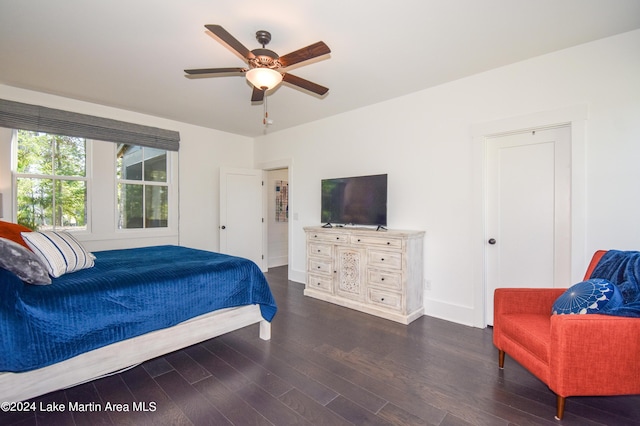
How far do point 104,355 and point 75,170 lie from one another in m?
3.09

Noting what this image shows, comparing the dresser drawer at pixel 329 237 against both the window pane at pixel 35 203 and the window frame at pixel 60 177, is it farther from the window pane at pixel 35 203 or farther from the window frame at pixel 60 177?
the window pane at pixel 35 203

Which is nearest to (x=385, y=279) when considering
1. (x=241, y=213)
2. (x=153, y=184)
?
(x=241, y=213)

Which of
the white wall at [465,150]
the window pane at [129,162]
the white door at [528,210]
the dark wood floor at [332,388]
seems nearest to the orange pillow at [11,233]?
the dark wood floor at [332,388]

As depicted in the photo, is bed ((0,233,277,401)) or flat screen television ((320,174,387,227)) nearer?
bed ((0,233,277,401))

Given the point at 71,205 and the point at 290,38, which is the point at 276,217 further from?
the point at 290,38

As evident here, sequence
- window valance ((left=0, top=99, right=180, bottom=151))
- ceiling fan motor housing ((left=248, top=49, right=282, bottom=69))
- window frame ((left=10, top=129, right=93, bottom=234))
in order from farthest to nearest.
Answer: window frame ((left=10, top=129, right=93, bottom=234))
window valance ((left=0, top=99, right=180, bottom=151))
ceiling fan motor housing ((left=248, top=49, right=282, bottom=69))

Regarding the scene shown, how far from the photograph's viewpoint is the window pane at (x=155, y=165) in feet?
14.9

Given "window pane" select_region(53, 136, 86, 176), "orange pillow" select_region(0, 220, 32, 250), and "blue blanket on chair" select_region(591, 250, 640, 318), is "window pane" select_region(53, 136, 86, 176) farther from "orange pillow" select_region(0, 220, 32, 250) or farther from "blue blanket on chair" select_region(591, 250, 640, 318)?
"blue blanket on chair" select_region(591, 250, 640, 318)

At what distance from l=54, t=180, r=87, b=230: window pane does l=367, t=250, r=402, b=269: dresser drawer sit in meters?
3.78

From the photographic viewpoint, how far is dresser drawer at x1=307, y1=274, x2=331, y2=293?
156 inches

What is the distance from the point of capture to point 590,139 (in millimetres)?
2486

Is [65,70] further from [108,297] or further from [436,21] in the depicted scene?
[436,21]

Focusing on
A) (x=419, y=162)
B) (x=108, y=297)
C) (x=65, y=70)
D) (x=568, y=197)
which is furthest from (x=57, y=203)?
(x=568, y=197)

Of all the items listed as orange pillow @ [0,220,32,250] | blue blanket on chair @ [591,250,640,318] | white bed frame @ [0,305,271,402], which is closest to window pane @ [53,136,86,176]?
orange pillow @ [0,220,32,250]
